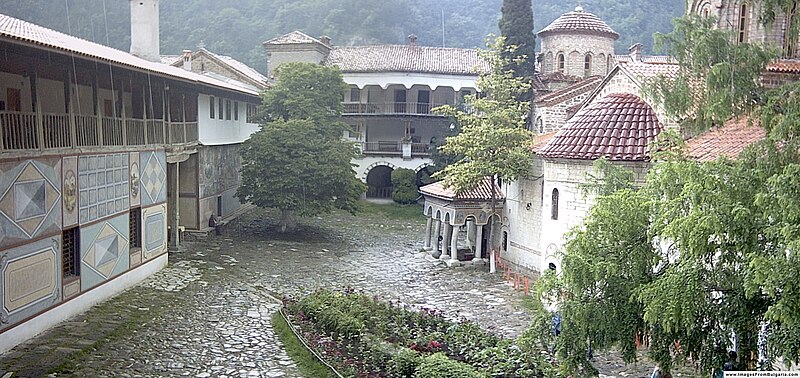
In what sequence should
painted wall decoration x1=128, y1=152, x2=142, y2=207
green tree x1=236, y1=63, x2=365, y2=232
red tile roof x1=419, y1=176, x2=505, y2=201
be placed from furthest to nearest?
1. green tree x1=236, y1=63, x2=365, y2=232
2. red tile roof x1=419, y1=176, x2=505, y2=201
3. painted wall decoration x1=128, y1=152, x2=142, y2=207

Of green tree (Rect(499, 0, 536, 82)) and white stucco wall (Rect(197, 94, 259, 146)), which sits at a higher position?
green tree (Rect(499, 0, 536, 82))

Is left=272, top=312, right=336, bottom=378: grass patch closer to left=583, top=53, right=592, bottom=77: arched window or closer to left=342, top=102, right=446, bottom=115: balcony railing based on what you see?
left=583, top=53, right=592, bottom=77: arched window

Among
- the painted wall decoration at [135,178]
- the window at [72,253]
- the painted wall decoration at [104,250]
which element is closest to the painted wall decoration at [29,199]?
the window at [72,253]

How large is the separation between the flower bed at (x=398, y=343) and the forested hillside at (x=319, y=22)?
42169 millimetres

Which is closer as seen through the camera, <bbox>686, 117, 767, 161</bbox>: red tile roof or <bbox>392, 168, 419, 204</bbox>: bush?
<bbox>686, 117, 767, 161</bbox>: red tile roof

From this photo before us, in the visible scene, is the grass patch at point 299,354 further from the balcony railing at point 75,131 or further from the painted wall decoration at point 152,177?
the painted wall decoration at point 152,177

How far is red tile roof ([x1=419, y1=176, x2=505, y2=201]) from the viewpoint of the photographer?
2216 cm

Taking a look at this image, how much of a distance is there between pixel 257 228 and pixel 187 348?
1488cm

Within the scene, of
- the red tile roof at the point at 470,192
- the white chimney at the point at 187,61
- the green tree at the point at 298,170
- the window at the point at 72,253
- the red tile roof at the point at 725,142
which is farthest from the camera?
the white chimney at the point at 187,61

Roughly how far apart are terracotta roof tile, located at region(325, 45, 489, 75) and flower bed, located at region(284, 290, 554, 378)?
26.2 meters

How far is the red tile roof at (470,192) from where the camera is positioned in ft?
72.7

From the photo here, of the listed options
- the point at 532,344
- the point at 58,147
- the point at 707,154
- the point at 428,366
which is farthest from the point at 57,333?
the point at 707,154

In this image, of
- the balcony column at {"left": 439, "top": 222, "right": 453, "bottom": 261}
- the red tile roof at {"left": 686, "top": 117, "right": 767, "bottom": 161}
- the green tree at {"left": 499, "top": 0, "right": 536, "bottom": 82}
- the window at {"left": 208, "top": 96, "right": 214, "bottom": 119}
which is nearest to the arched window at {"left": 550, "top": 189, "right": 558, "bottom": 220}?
the red tile roof at {"left": 686, "top": 117, "right": 767, "bottom": 161}

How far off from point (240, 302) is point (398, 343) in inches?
194
